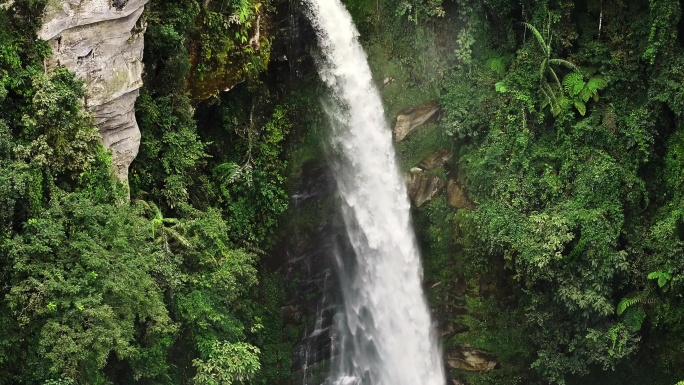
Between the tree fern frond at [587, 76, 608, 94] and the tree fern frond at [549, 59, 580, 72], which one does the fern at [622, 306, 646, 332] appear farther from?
the tree fern frond at [549, 59, 580, 72]

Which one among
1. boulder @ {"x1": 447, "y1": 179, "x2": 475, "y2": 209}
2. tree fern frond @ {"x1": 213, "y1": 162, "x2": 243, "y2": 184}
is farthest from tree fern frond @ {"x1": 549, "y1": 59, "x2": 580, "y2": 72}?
tree fern frond @ {"x1": 213, "y1": 162, "x2": 243, "y2": 184}

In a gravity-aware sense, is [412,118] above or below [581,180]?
above

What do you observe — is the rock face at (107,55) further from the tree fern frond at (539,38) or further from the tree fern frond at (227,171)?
the tree fern frond at (539,38)

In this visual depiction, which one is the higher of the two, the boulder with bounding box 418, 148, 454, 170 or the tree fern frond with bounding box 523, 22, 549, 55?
the tree fern frond with bounding box 523, 22, 549, 55

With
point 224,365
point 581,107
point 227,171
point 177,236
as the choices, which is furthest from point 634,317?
point 177,236

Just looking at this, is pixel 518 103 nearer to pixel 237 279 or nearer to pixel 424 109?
pixel 424 109

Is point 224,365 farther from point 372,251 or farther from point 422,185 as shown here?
point 422,185

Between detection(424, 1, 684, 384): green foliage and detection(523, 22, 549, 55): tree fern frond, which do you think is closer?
detection(424, 1, 684, 384): green foliage

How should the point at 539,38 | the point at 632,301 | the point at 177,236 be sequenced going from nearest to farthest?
the point at 177,236, the point at 632,301, the point at 539,38
